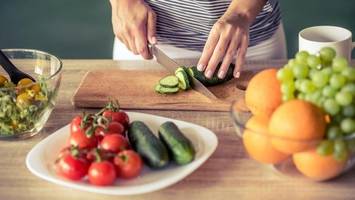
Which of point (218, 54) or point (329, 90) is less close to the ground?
point (329, 90)

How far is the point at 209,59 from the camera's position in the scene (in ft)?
4.44

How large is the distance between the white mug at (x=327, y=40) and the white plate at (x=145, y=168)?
311 millimetres

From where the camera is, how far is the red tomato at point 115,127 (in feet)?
3.45

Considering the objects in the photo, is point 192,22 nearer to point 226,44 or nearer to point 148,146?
point 226,44

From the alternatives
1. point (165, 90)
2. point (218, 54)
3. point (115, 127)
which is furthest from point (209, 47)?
point (115, 127)

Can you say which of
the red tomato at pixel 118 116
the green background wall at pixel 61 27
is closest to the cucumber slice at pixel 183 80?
the red tomato at pixel 118 116

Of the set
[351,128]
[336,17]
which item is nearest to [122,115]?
[351,128]

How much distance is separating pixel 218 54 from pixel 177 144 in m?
0.37

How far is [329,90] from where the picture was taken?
903 millimetres

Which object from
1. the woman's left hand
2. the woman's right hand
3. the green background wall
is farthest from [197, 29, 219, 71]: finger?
the green background wall

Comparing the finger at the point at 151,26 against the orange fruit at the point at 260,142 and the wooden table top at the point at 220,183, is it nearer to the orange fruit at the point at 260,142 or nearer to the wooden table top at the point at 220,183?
the wooden table top at the point at 220,183

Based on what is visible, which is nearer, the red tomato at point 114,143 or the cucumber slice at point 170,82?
the red tomato at point 114,143

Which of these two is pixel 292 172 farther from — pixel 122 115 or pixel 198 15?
pixel 198 15

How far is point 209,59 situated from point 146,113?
201 millimetres
